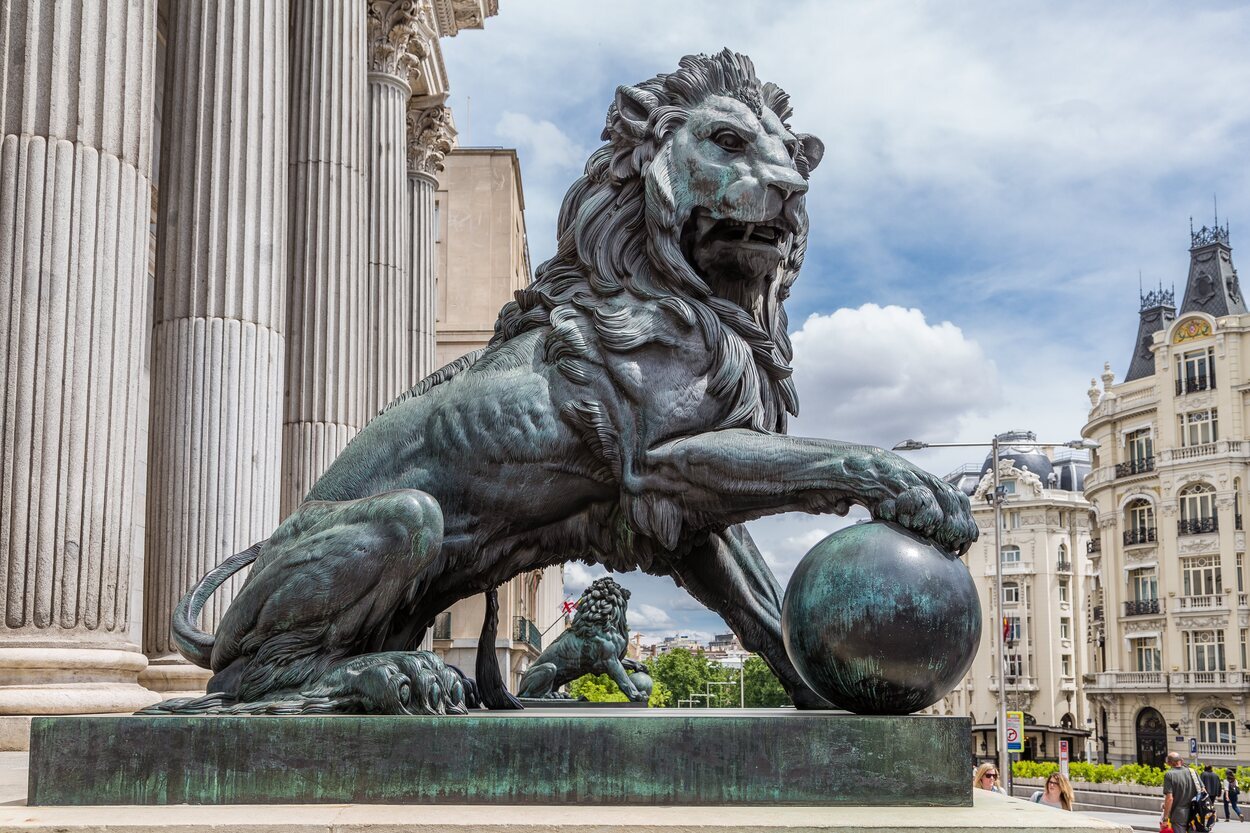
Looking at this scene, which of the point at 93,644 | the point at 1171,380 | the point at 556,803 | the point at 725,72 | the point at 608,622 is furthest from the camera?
the point at 1171,380

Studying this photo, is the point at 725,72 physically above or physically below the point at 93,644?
above

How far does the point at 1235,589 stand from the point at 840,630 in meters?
66.4

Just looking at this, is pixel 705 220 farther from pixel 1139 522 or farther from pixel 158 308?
pixel 1139 522

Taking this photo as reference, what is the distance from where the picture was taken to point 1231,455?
63125 mm

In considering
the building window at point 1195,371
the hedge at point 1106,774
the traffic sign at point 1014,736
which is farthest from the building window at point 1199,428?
the traffic sign at point 1014,736

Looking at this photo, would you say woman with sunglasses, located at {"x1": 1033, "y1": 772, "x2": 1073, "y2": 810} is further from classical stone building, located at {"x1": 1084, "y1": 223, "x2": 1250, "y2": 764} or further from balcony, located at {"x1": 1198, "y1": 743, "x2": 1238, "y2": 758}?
balcony, located at {"x1": 1198, "y1": 743, "x2": 1238, "y2": 758}

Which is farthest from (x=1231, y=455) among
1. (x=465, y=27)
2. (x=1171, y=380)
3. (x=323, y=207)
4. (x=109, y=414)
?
(x=109, y=414)

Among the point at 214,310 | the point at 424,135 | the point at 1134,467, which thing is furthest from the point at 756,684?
the point at 214,310

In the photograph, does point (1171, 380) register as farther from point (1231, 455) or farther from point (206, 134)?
point (206, 134)

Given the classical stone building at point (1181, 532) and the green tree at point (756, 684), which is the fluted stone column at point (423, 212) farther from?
the green tree at point (756, 684)

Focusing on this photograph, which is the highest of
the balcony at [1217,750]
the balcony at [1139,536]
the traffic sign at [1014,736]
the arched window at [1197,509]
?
the arched window at [1197,509]

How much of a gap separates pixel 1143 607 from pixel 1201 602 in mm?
4233

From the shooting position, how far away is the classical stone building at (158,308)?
8.82 meters

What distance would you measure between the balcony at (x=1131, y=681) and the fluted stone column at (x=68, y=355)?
65078 mm
